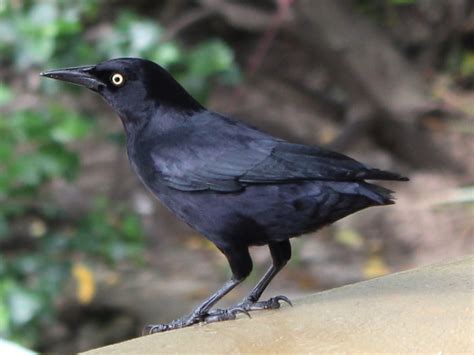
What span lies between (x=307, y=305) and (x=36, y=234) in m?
2.73

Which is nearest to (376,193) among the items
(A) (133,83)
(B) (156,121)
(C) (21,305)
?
(B) (156,121)

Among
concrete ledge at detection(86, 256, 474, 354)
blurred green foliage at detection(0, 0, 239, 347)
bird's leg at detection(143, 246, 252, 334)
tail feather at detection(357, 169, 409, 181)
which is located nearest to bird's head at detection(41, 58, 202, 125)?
bird's leg at detection(143, 246, 252, 334)

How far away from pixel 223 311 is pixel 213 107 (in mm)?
5004

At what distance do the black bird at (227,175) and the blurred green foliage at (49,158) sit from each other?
5.42 feet

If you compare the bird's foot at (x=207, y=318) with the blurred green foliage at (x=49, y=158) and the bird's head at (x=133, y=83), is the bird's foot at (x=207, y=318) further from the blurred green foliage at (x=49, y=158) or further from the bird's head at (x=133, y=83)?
the blurred green foliage at (x=49, y=158)

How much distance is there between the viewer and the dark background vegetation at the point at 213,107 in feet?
17.4

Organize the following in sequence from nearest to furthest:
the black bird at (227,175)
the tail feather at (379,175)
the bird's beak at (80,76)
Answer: the tail feather at (379,175) < the black bird at (227,175) < the bird's beak at (80,76)

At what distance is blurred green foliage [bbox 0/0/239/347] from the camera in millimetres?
5145

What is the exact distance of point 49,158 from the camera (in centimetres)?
518

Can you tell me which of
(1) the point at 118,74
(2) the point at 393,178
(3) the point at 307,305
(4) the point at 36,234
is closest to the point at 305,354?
(3) the point at 307,305

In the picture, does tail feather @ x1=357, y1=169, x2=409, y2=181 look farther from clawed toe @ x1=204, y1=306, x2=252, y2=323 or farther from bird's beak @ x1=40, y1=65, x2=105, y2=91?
bird's beak @ x1=40, y1=65, x2=105, y2=91

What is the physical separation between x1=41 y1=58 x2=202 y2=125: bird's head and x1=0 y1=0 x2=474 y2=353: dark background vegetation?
5.22 feet

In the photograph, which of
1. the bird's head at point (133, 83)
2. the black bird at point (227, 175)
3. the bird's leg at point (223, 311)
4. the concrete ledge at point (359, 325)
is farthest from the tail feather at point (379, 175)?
the bird's head at point (133, 83)

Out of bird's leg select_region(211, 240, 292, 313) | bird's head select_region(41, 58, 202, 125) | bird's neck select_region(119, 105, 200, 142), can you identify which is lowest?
bird's leg select_region(211, 240, 292, 313)
